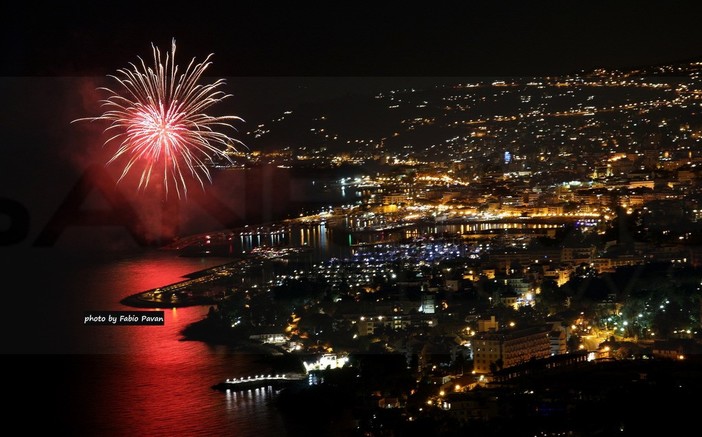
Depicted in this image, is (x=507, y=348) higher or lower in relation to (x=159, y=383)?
higher

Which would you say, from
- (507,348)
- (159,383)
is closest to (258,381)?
(159,383)

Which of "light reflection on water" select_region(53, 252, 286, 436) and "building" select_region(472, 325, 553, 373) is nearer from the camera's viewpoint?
"light reflection on water" select_region(53, 252, 286, 436)

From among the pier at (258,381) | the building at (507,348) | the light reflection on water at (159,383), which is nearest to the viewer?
the light reflection on water at (159,383)

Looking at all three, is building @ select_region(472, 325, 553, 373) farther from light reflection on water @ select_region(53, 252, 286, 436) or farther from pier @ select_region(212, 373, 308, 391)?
light reflection on water @ select_region(53, 252, 286, 436)

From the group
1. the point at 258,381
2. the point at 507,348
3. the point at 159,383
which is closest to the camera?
the point at 507,348

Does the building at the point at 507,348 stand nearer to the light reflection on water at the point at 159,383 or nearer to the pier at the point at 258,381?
the pier at the point at 258,381

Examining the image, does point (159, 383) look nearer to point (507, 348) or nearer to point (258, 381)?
point (258, 381)

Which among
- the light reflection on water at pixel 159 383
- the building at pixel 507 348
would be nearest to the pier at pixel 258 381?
the light reflection on water at pixel 159 383

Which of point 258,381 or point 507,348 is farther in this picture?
point 258,381

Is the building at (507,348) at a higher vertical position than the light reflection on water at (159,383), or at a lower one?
higher

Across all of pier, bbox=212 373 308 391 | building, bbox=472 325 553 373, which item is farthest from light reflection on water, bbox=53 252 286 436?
building, bbox=472 325 553 373

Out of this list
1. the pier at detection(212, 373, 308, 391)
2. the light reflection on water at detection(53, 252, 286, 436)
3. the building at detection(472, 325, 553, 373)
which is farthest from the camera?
the pier at detection(212, 373, 308, 391)
